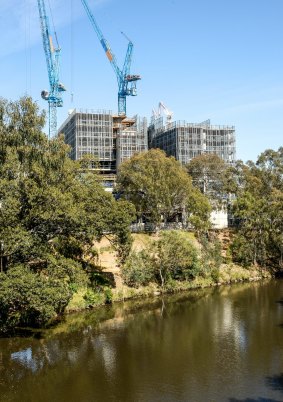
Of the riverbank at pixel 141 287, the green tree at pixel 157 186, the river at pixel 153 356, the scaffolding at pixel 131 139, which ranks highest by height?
the scaffolding at pixel 131 139

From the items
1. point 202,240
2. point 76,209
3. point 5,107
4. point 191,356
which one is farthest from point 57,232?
point 202,240

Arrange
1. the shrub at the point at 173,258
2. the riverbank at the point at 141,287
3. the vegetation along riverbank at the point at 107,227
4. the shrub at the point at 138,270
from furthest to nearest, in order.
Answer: the shrub at the point at 173,258 < the shrub at the point at 138,270 < the riverbank at the point at 141,287 < the vegetation along riverbank at the point at 107,227

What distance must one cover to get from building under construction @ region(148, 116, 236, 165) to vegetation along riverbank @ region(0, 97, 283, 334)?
96.8 ft

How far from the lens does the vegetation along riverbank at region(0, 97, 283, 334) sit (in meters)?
37.0

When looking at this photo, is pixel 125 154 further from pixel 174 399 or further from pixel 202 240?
pixel 174 399

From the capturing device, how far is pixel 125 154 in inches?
4673

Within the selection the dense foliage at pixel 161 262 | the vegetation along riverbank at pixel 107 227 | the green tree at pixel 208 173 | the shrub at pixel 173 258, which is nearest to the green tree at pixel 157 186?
the vegetation along riverbank at pixel 107 227

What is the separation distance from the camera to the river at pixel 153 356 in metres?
27.2

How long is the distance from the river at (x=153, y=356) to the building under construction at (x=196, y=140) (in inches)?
2926

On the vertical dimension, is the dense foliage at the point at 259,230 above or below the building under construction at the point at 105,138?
below

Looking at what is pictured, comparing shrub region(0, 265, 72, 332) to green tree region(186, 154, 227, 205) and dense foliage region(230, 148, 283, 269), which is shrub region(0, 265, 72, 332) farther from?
green tree region(186, 154, 227, 205)

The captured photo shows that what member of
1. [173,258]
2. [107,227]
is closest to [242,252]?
[173,258]

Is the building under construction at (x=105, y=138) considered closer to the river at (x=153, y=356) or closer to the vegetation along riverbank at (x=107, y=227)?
the vegetation along riverbank at (x=107, y=227)

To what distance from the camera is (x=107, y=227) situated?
46.1m
